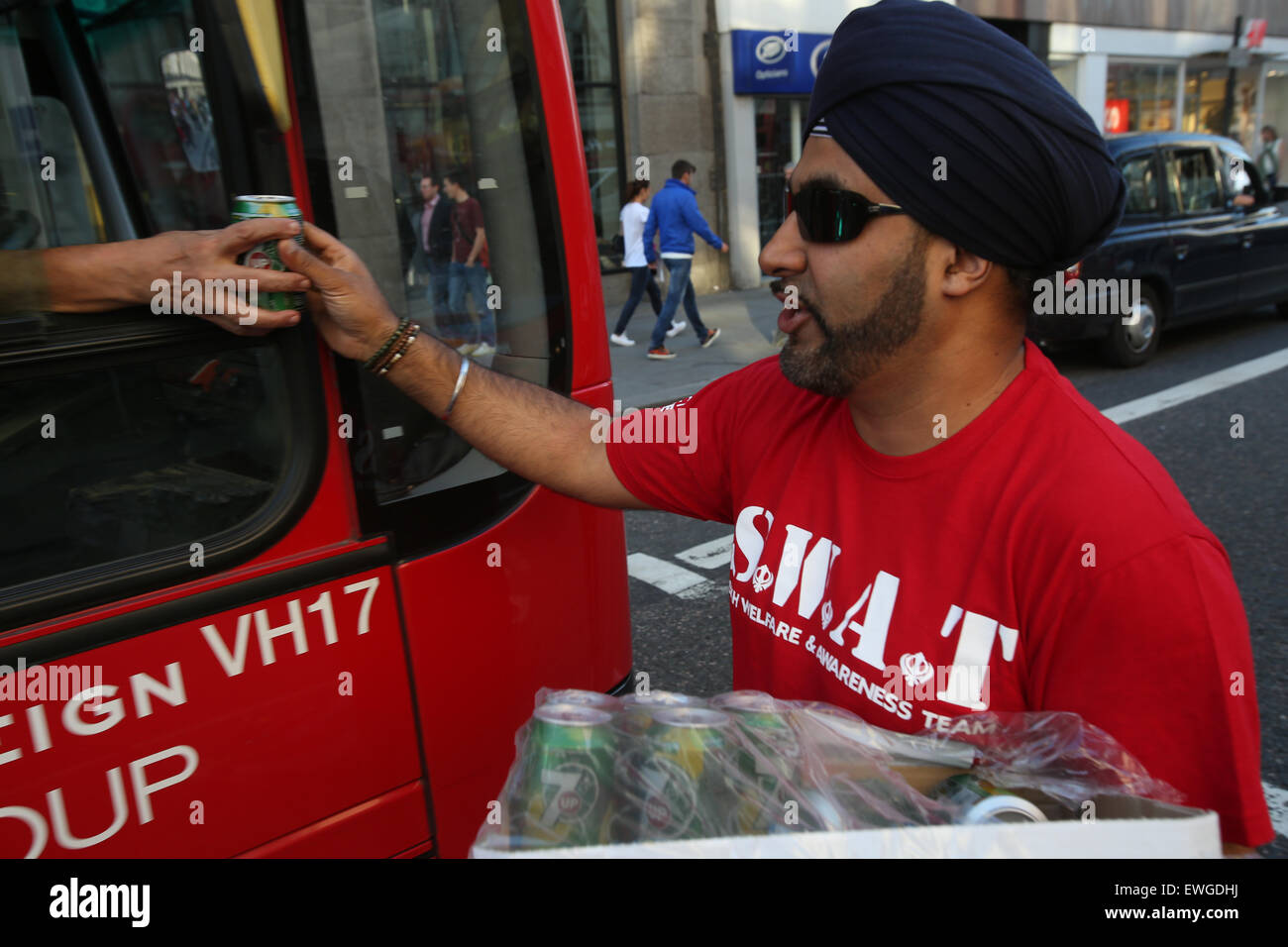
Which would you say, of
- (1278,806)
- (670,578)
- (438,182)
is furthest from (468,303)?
(670,578)

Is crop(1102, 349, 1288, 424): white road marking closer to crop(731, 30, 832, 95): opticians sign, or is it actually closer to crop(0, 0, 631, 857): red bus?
crop(0, 0, 631, 857): red bus

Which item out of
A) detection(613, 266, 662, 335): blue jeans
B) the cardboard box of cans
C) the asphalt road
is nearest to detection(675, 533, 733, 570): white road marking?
the asphalt road

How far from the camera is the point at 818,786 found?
3.98 ft

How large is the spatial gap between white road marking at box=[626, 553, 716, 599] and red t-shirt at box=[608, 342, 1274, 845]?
9.78ft

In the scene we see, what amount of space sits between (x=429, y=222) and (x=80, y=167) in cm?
103

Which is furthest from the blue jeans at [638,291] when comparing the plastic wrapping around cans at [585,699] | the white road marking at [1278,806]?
the plastic wrapping around cans at [585,699]

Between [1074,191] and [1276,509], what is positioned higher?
[1074,191]

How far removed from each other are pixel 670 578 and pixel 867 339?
352cm

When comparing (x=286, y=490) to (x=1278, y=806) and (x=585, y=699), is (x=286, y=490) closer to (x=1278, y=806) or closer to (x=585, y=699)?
(x=585, y=699)

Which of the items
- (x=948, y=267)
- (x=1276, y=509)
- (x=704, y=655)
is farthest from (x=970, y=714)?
(x=1276, y=509)

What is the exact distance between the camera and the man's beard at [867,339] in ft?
5.16

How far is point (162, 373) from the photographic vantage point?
161 cm

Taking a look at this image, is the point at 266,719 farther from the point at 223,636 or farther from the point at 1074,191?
the point at 1074,191

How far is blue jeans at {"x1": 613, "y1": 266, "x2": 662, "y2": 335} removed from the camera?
11.1 metres
